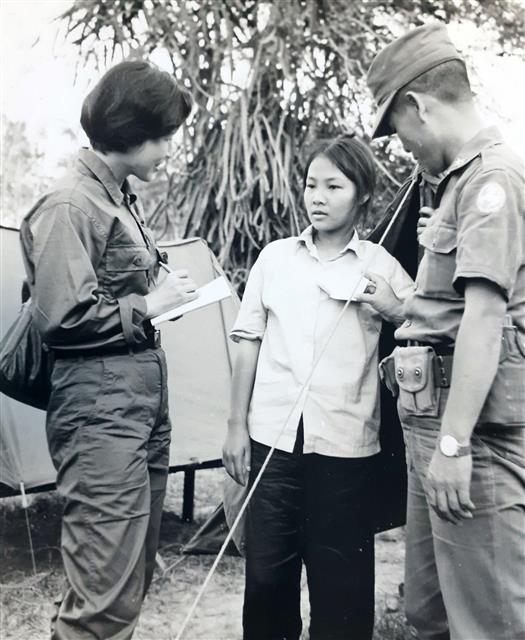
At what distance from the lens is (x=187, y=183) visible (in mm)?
4227

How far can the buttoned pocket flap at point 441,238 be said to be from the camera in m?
1.61

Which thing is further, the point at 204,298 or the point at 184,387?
the point at 184,387

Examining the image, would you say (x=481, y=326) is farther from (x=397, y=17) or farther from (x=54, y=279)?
(x=397, y=17)

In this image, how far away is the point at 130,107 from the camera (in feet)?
6.05

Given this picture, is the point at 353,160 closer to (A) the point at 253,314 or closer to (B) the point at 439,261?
(A) the point at 253,314

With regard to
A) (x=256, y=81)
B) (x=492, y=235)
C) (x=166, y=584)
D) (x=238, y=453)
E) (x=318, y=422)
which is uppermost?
(x=256, y=81)

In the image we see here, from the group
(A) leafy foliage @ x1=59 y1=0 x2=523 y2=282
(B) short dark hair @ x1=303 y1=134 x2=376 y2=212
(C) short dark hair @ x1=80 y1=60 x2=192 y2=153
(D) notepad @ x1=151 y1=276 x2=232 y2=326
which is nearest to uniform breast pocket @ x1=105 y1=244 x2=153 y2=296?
(D) notepad @ x1=151 y1=276 x2=232 y2=326

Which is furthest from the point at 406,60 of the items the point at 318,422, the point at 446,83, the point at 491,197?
the point at 318,422

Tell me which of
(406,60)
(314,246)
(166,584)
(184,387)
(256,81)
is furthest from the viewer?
(256,81)

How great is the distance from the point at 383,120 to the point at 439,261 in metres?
0.39

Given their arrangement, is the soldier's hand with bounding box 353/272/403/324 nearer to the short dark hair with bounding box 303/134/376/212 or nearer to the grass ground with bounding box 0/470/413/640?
the short dark hair with bounding box 303/134/376/212

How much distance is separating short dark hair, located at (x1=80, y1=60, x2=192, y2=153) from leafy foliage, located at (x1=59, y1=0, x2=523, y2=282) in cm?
206

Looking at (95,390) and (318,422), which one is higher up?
(95,390)

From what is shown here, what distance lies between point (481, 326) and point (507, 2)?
309 centimetres
